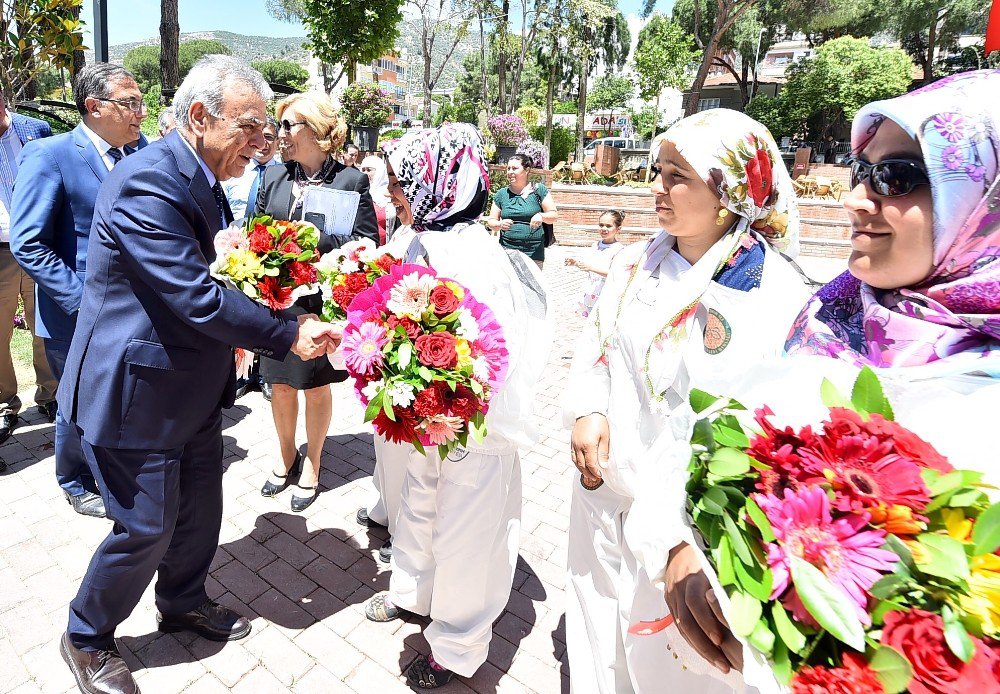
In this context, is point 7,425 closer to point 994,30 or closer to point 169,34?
point 994,30

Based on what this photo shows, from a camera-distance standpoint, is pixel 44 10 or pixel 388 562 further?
pixel 44 10

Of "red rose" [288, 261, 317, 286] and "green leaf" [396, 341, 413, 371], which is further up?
"red rose" [288, 261, 317, 286]

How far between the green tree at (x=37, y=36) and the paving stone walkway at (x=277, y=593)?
18.9ft

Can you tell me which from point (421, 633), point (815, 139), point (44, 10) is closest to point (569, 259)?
point (421, 633)

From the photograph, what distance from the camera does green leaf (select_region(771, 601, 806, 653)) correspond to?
92 centimetres

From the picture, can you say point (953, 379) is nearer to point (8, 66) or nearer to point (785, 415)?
point (785, 415)

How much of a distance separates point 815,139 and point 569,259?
127ft

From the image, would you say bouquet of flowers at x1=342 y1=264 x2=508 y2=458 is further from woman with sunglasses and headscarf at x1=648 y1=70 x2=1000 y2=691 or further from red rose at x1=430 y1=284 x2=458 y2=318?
woman with sunglasses and headscarf at x1=648 y1=70 x2=1000 y2=691

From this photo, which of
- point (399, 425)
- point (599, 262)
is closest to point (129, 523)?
point (399, 425)

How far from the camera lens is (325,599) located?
10.1 feet

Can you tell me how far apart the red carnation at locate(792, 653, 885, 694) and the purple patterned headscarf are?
621 millimetres

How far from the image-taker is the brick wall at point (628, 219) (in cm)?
1591

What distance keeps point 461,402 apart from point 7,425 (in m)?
4.44

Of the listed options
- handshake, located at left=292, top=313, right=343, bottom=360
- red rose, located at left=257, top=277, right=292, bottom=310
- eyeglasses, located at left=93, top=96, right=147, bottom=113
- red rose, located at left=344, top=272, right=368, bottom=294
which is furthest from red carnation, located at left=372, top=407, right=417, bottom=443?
eyeglasses, located at left=93, top=96, right=147, bottom=113
